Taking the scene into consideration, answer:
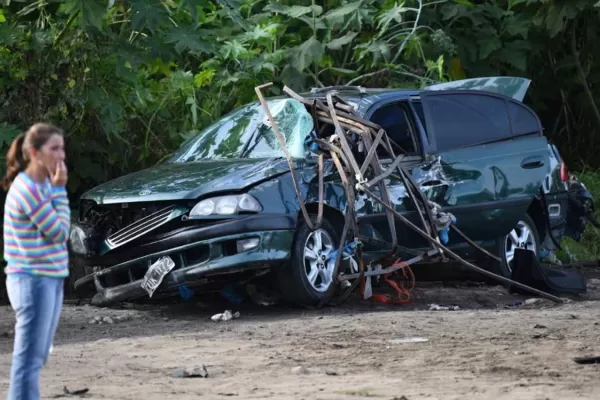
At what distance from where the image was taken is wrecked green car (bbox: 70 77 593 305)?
10516mm

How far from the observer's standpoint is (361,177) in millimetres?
11000

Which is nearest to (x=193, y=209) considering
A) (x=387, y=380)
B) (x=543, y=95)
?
(x=387, y=380)

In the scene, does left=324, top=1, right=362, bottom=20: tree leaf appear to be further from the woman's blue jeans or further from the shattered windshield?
the woman's blue jeans

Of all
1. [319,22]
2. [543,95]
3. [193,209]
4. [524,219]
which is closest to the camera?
[193,209]

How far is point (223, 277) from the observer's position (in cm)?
1077

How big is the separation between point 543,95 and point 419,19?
300cm

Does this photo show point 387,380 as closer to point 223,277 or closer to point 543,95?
point 223,277

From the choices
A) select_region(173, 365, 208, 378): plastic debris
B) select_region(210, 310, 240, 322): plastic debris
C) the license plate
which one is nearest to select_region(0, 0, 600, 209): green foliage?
the license plate

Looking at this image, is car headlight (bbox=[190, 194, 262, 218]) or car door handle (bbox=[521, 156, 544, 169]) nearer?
car headlight (bbox=[190, 194, 262, 218])

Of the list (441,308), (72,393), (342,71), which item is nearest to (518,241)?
(441,308)

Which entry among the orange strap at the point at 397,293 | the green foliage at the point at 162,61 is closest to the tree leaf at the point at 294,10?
the green foliage at the point at 162,61

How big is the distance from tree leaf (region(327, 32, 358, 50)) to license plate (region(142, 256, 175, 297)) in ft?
19.2

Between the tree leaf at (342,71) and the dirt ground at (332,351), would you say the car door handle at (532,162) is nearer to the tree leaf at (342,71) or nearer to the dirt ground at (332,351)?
the dirt ground at (332,351)

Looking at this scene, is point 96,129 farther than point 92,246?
Yes
